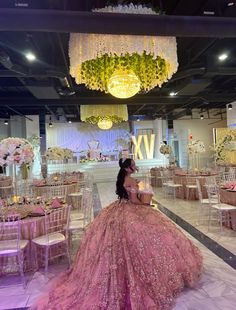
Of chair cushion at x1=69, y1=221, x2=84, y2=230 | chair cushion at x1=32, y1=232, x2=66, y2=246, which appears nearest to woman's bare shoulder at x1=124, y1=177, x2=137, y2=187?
chair cushion at x1=32, y1=232, x2=66, y2=246

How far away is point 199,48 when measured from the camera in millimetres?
6008

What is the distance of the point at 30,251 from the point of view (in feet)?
12.8

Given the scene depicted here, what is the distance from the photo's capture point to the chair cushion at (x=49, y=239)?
12.0 ft

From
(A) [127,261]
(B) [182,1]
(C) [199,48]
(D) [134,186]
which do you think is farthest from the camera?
(C) [199,48]

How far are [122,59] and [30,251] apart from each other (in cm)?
327

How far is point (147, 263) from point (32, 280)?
1.72 meters

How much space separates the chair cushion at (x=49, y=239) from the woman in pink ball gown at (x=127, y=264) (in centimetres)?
63

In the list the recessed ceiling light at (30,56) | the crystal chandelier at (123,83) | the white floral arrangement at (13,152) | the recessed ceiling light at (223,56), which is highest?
the recessed ceiling light at (223,56)

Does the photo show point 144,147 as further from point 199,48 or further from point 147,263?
point 147,263

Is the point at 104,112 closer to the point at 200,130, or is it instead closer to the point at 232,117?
the point at 232,117

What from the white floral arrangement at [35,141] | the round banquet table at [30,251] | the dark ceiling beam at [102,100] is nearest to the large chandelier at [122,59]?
the round banquet table at [30,251]

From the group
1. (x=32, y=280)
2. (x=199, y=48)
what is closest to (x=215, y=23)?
(x=199, y=48)

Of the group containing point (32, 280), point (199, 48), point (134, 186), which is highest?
point (199, 48)

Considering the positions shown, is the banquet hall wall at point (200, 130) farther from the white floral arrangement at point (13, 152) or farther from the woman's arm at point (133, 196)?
the woman's arm at point (133, 196)
